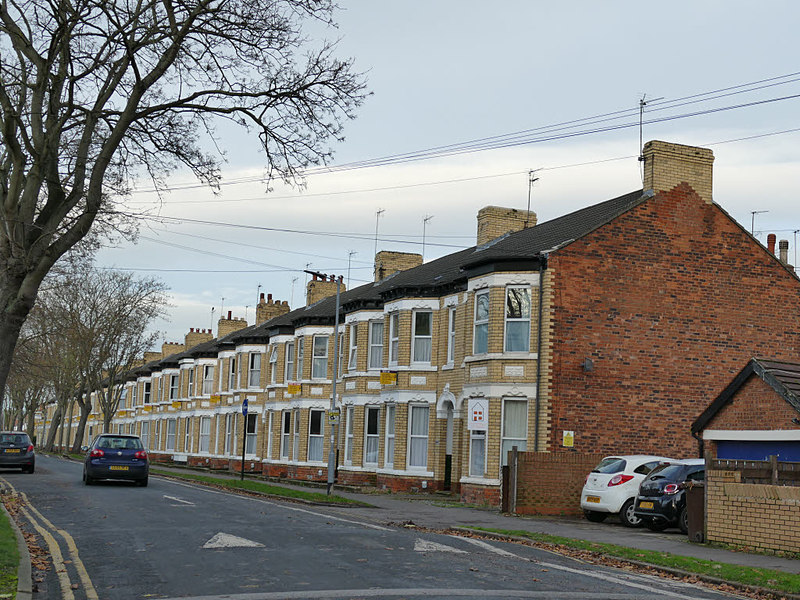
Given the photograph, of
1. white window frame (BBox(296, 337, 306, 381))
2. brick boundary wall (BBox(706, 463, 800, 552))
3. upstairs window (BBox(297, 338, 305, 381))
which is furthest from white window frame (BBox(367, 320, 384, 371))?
brick boundary wall (BBox(706, 463, 800, 552))

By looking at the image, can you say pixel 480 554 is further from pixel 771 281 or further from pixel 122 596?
pixel 771 281

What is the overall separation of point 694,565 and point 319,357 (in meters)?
31.1

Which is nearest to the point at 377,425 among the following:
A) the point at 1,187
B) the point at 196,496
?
the point at 196,496

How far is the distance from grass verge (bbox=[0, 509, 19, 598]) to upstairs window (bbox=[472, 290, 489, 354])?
17.5 metres

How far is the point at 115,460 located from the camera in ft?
91.1

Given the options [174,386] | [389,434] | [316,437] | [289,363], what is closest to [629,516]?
[389,434]

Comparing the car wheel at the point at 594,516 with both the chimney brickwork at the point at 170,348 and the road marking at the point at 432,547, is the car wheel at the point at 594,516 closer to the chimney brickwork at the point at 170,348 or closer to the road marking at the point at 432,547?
A: the road marking at the point at 432,547

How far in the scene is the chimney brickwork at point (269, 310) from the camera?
59219 mm

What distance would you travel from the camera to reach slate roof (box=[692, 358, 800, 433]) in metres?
19.3

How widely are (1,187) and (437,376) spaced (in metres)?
19.6

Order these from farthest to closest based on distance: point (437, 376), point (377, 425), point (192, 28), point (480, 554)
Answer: point (377, 425) < point (437, 376) < point (192, 28) < point (480, 554)

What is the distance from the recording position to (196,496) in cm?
2459

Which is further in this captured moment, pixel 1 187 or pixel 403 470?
pixel 403 470

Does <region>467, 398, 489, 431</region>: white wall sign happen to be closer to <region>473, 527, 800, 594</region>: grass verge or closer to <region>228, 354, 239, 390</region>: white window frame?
<region>473, 527, 800, 594</region>: grass verge
